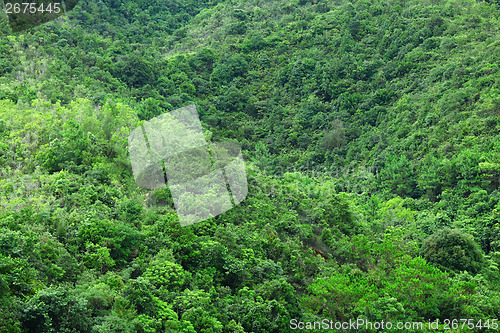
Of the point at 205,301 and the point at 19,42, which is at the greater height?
the point at 19,42

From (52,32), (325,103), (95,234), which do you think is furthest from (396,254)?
(52,32)

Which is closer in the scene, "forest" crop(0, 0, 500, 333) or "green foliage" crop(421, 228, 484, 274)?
"forest" crop(0, 0, 500, 333)

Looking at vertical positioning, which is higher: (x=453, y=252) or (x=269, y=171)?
(x=453, y=252)

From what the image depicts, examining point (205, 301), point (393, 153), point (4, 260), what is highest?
point (4, 260)

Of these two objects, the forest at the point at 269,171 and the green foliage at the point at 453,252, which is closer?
the forest at the point at 269,171

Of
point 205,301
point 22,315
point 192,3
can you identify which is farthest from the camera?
point 192,3

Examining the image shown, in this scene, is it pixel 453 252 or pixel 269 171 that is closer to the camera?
pixel 453 252

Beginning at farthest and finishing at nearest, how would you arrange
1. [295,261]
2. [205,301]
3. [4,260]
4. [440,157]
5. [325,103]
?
[325,103], [440,157], [295,261], [205,301], [4,260]

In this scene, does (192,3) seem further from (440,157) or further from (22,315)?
(22,315)
